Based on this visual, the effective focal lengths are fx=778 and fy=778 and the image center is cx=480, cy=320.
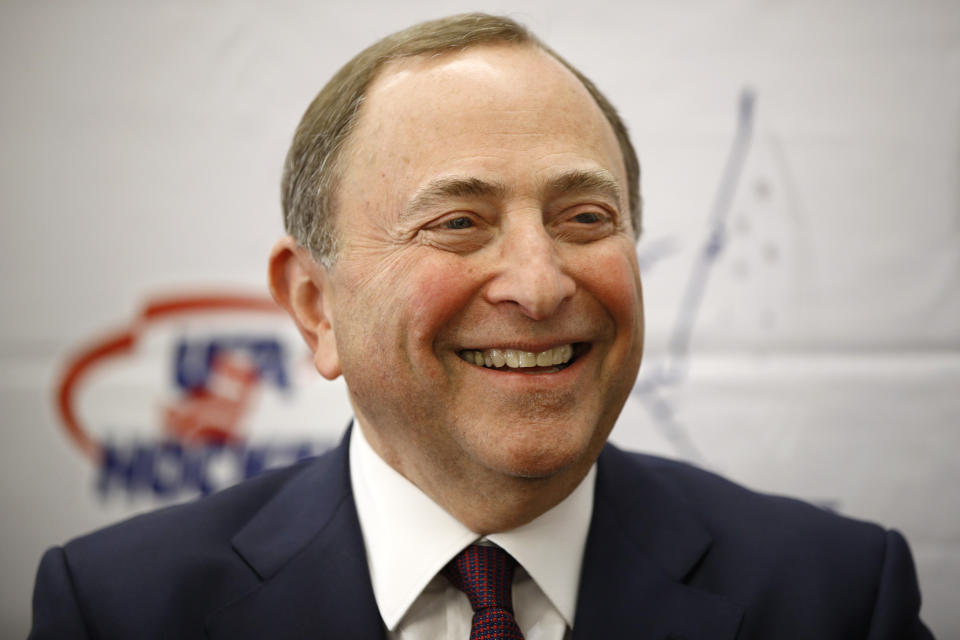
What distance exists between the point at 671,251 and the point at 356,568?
127 centimetres

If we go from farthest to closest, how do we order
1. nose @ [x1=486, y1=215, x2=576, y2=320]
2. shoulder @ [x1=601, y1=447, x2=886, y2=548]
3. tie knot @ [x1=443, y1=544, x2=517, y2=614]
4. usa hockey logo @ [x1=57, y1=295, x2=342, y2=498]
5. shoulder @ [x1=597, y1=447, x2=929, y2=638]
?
usa hockey logo @ [x1=57, y1=295, x2=342, y2=498], shoulder @ [x1=601, y1=447, x2=886, y2=548], shoulder @ [x1=597, y1=447, x2=929, y2=638], tie knot @ [x1=443, y1=544, x2=517, y2=614], nose @ [x1=486, y1=215, x2=576, y2=320]

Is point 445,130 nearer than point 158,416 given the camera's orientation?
Yes

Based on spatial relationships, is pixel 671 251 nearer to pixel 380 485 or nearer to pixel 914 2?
pixel 914 2

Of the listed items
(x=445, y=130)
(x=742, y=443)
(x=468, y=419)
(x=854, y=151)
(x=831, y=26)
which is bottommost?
(x=742, y=443)

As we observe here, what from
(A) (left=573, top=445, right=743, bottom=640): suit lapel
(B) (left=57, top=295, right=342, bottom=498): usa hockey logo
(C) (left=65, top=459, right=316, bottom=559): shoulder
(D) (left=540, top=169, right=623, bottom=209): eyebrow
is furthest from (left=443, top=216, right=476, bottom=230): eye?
(B) (left=57, top=295, right=342, bottom=498): usa hockey logo

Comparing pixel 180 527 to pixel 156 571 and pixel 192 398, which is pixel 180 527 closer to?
pixel 156 571

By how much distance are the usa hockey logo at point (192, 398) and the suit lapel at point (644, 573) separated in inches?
41.6

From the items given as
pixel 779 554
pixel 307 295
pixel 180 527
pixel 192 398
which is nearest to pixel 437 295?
pixel 307 295

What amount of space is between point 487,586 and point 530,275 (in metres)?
0.46

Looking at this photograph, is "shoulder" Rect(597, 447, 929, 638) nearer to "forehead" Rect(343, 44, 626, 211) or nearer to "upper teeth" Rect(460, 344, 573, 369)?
"upper teeth" Rect(460, 344, 573, 369)

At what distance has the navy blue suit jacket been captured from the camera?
116cm

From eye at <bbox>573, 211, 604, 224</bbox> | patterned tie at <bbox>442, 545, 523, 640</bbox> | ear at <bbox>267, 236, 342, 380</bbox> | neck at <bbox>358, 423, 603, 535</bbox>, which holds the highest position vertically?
eye at <bbox>573, 211, 604, 224</bbox>

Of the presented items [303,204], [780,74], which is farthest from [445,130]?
[780,74]

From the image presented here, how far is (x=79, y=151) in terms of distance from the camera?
7.30 ft
